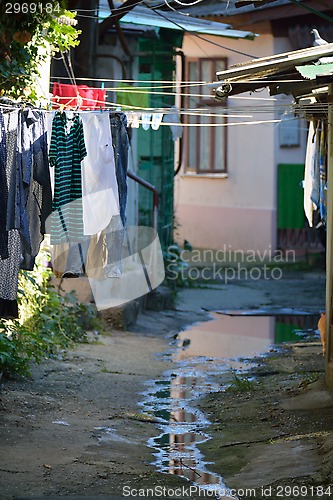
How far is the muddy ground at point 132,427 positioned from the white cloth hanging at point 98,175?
6.24 ft

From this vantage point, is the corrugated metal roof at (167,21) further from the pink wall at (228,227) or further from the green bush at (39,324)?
the pink wall at (228,227)

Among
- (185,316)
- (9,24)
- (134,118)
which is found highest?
(9,24)

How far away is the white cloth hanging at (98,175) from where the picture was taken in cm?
838

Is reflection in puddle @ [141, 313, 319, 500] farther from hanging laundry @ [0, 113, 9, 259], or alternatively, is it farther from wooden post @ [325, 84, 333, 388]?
hanging laundry @ [0, 113, 9, 259]

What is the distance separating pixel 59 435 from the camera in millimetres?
8305

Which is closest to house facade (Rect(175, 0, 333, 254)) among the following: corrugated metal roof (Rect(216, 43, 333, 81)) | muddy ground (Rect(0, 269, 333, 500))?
muddy ground (Rect(0, 269, 333, 500))

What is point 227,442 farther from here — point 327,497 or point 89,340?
point 89,340

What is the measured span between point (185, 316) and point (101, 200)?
760 cm

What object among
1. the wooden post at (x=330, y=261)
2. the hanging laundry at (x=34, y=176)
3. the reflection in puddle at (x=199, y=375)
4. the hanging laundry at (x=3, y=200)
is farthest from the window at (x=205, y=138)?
the hanging laundry at (x=3, y=200)

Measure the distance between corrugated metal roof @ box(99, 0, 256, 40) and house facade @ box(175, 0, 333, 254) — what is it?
514 cm

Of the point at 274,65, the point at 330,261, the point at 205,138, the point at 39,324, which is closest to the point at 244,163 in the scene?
the point at 205,138

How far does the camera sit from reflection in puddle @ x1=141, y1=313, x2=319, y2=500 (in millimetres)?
7875

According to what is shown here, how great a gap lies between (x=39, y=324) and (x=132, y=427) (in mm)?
2754

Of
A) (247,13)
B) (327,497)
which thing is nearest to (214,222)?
(247,13)
